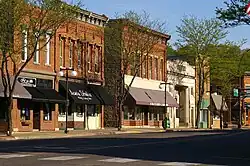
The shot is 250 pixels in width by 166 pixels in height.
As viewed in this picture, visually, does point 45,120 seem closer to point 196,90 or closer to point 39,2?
point 39,2

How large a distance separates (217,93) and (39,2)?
57.9 m

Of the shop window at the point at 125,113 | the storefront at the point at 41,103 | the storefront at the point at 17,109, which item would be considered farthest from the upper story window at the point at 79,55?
the storefront at the point at 17,109

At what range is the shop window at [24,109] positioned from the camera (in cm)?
4547

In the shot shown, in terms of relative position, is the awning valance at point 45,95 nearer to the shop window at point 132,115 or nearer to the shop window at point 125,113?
the shop window at point 125,113

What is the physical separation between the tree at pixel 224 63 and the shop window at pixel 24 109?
33.2 metres

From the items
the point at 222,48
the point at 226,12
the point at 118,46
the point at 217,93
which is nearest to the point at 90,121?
the point at 118,46

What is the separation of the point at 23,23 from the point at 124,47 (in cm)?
1982

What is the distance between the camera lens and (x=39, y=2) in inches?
1542

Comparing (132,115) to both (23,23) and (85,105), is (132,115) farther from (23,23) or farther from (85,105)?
(23,23)

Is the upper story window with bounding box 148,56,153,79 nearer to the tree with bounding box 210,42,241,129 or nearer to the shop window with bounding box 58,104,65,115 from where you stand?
the tree with bounding box 210,42,241,129

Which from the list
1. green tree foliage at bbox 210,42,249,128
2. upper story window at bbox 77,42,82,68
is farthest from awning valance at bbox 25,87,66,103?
green tree foliage at bbox 210,42,249,128

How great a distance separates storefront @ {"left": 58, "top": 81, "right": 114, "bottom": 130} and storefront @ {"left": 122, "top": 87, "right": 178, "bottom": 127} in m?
4.61

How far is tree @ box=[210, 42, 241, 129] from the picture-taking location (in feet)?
247

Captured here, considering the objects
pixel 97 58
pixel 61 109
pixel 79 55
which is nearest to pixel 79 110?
pixel 61 109
